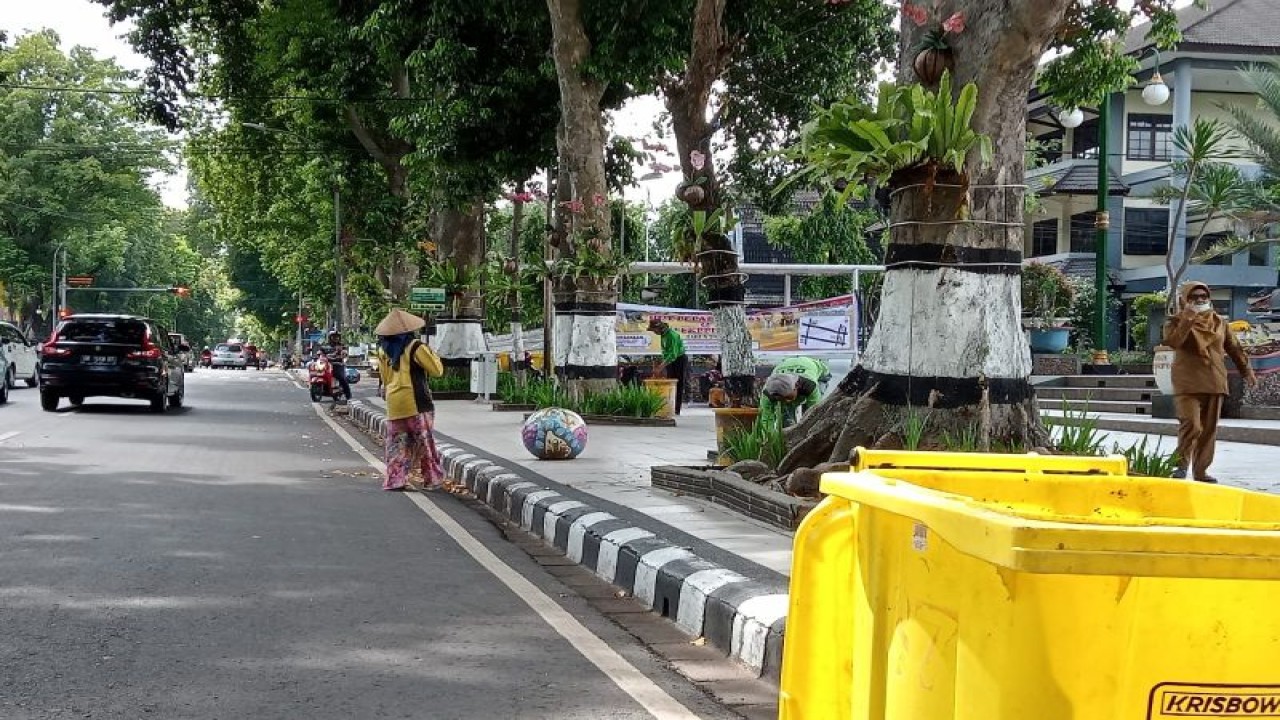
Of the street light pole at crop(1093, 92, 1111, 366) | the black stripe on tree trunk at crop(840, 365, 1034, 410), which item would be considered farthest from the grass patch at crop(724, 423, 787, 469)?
the street light pole at crop(1093, 92, 1111, 366)

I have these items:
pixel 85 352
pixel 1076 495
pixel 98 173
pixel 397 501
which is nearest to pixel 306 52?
pixel 85 352

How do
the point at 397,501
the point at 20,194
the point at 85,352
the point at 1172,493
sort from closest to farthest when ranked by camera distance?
the point at 1172,493
the point at 397,501
the point at 85,352
the point at 20,194

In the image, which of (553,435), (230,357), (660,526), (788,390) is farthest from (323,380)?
(230,357)

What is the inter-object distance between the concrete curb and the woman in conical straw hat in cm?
111

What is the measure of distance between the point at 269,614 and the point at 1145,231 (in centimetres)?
3333

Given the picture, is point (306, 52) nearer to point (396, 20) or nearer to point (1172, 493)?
point (396, 20)

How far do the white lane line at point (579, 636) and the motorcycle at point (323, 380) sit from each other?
726 inches

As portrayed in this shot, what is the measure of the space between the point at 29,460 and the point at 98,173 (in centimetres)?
5166

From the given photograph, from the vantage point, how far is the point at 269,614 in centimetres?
552

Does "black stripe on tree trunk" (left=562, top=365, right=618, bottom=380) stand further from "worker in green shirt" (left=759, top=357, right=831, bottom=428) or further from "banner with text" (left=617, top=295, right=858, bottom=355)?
"worker in green shirt" (left=759, top=357, right=831, bottom=428)

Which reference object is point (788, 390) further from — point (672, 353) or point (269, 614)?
point (672, 353)

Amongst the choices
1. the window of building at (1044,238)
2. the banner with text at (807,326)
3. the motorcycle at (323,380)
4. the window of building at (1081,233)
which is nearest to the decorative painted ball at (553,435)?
the banner with text at (807,326)

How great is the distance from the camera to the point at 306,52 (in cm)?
2717

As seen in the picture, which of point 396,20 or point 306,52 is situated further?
point 306,52
